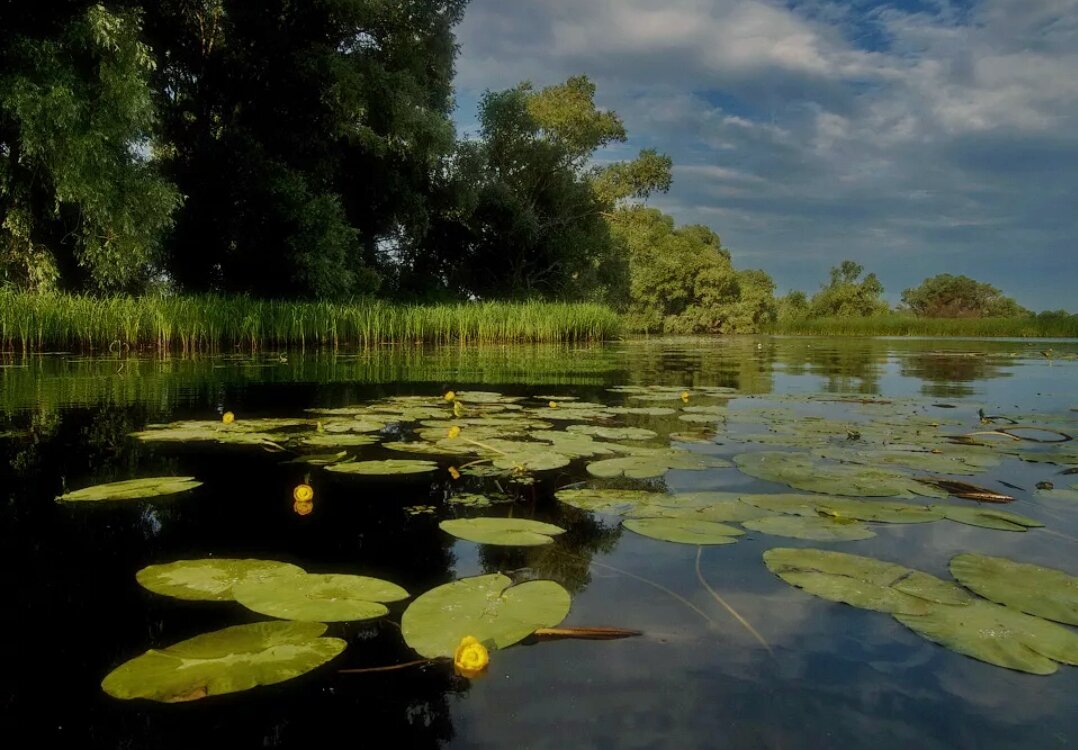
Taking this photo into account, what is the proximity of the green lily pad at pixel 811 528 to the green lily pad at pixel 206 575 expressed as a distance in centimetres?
134

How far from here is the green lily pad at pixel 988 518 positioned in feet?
6.60

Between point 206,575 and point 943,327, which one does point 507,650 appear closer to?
point 206,575

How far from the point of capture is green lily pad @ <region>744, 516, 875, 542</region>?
6.28ft

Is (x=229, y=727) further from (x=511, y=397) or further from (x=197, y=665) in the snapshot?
(x=511, y=397)

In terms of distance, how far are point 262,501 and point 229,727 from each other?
1371mm

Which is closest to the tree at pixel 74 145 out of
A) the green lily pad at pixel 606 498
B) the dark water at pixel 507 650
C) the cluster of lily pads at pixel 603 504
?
the cluster of lily pads at pixel 603 504

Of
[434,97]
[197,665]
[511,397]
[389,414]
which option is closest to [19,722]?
[197,665]

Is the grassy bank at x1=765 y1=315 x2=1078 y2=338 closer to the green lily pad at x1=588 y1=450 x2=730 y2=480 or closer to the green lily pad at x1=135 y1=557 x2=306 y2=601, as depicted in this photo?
the green lily pad at x1=588 y1=450 x2=730 y2=480

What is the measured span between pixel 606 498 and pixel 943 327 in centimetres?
3926

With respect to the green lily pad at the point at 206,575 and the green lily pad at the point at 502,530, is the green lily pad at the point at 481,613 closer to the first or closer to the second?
the green lily pad at the point at 502,530

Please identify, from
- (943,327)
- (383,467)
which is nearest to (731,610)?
(383,467)

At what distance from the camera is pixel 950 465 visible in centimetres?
291

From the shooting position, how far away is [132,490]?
7.42ft

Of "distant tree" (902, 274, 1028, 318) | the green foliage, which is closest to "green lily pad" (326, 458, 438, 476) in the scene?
the green foliage
